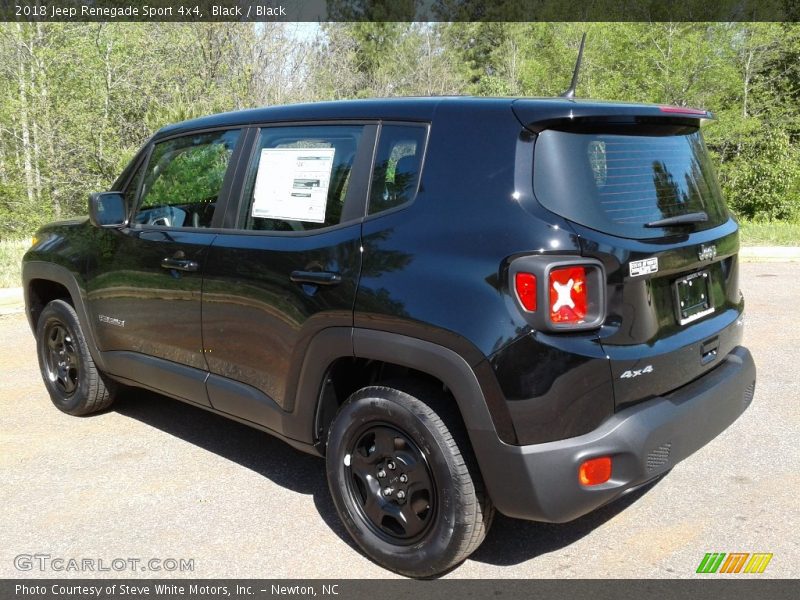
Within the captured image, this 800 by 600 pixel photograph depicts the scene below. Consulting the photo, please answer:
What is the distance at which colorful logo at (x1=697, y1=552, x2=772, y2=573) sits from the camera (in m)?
3.03

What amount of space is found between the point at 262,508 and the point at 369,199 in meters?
1.62

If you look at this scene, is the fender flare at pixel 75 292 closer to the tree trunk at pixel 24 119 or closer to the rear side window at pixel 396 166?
the rear side window at pixel 396 166

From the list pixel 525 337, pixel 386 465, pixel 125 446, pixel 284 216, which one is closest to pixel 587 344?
pixel 525 337

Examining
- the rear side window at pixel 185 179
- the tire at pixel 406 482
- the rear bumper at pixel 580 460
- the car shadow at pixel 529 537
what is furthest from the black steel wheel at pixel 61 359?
the rear bumper at pixel 580 460

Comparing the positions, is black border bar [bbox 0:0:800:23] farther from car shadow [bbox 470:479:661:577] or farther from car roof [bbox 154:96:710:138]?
car shadow [bbox 470:479:661:577]

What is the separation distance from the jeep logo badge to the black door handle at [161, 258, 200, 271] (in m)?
2.32

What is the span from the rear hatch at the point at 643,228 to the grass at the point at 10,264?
7.97 metres

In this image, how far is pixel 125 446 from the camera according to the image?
14.9 ft

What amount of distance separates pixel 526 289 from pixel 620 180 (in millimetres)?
662

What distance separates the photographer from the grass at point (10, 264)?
951cm

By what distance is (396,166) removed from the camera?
10.2 ft

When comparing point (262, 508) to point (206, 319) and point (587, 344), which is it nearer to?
point (206, 319)

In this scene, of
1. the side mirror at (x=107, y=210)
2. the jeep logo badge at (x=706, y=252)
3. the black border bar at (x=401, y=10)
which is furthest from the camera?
the black border bar at (x=401, y=10)
